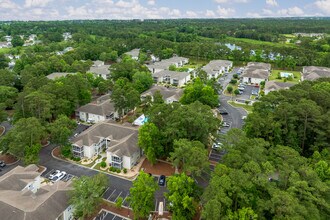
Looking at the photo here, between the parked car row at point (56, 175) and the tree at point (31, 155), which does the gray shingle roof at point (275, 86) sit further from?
the tree at point (31, 155)

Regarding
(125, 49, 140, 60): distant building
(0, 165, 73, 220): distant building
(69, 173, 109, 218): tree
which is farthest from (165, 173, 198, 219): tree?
(125, 49, 140, 60): distant building

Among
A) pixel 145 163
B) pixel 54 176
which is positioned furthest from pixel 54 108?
pixel 145 163

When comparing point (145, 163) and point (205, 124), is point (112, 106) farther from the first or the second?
point (205, 124)

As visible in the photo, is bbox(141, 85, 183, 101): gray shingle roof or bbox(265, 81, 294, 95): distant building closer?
bbox(141, 85, 183, 101): gray shingle roof

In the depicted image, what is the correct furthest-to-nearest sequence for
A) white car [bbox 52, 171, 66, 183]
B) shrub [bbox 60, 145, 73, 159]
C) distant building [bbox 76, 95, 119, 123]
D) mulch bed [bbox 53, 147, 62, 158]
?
1. distant building [bbox 76, 95, 119, 123]
2. mulch bed [bbox 53, 147, 62, 158]
3. shrub [bbox 60, 145, 73, 159]
4. white car [bbox 52, 171, 66, 183]

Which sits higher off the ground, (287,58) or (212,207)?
(287,58)

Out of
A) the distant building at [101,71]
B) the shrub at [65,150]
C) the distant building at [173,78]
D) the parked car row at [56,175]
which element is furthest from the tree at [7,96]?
the distant building at [173,78]

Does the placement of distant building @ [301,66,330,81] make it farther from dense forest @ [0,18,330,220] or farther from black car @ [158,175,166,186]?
black car @ [158,175,166,186]
